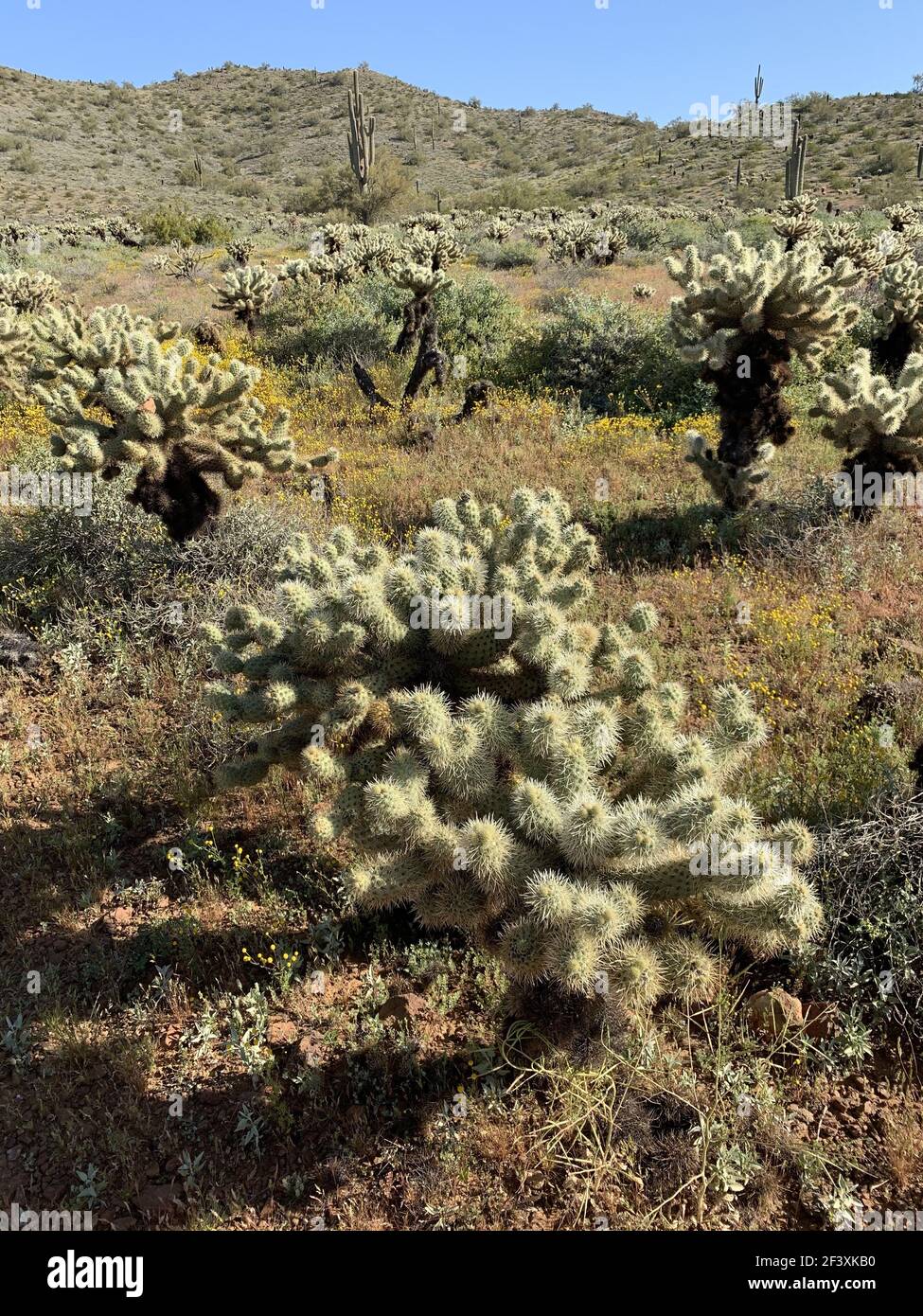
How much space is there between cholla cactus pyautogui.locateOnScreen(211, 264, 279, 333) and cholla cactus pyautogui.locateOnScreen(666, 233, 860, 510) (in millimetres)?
9996

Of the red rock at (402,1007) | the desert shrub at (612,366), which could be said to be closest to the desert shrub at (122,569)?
the red rock at (402,1007)

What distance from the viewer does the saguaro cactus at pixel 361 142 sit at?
120 feet

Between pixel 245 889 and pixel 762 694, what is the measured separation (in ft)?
12.4

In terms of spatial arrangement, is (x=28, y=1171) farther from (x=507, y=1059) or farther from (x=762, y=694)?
(x=762, y=694)

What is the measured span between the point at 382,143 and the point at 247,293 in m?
53.7

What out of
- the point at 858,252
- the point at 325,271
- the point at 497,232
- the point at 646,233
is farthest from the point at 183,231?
the point at 858,252

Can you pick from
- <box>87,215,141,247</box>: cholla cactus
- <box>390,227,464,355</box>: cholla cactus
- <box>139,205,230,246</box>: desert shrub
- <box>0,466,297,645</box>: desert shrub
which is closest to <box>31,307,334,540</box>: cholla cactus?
<box>0,466,297,645</box>: desert shrub

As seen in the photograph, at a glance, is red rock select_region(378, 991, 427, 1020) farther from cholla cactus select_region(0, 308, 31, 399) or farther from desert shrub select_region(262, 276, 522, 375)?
desert shrub select_region(262, 276, 522, 375)

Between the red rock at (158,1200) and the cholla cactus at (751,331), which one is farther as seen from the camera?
the cholla cactus at (751,331)

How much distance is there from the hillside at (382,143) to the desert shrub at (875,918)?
1469 inches

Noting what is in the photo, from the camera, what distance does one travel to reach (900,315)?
10594 millimetres

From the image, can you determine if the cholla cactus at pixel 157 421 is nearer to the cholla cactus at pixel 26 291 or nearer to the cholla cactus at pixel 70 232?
the cholla cactus at pixel 26 291

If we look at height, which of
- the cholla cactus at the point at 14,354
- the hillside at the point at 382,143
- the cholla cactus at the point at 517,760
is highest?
the hillside at the point at 382,143
